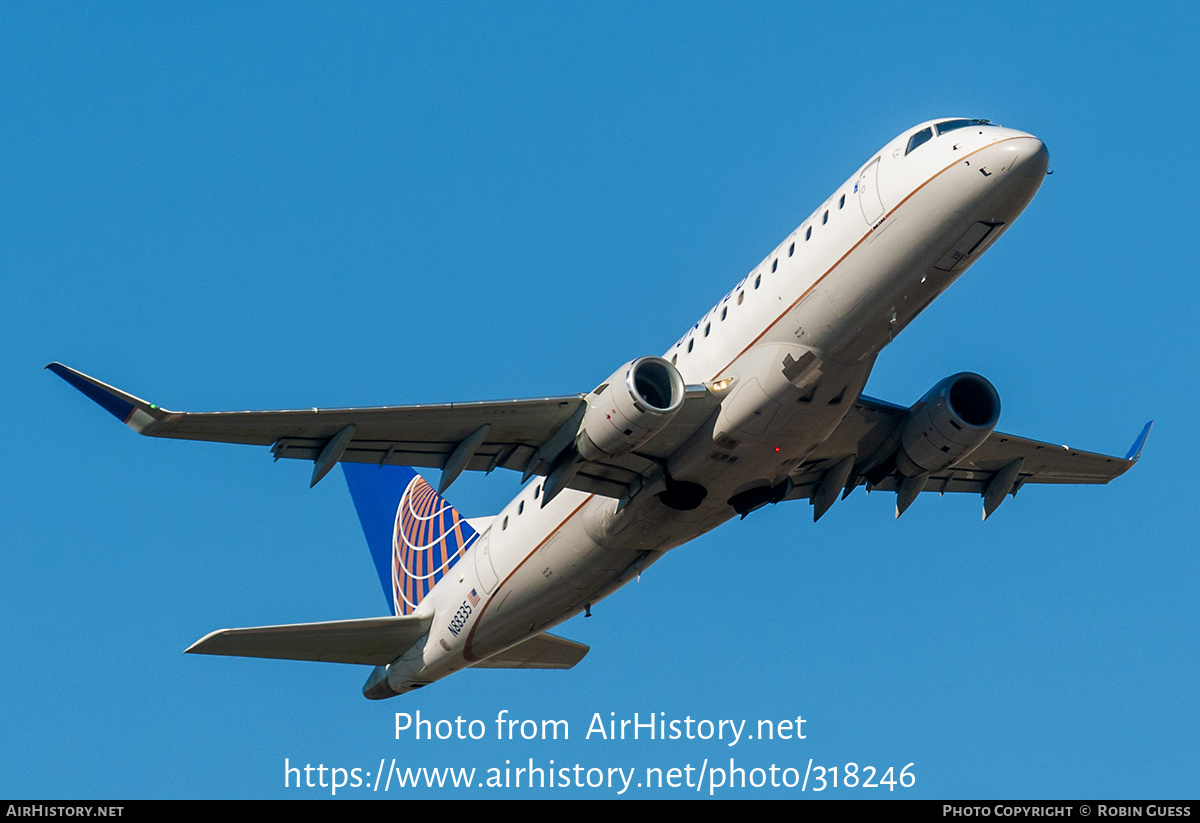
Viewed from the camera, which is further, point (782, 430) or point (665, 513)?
point (665, 513)

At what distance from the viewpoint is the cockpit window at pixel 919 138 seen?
25234mm

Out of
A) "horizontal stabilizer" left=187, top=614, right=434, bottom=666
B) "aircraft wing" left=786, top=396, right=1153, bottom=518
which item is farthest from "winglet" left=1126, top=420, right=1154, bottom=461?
"horizontal stabilizer" left=187, top=614, right=434, bottom=666

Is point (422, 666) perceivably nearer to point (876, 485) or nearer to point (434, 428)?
point (434, 428)

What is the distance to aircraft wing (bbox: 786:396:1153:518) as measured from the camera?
29219 millimetres

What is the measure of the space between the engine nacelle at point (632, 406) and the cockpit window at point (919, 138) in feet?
18.6

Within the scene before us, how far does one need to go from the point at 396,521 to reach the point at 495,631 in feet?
27.6

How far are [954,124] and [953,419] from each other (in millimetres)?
5992

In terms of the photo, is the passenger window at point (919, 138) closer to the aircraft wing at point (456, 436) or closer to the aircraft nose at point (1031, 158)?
the aircraft nose at point (1031, 158)

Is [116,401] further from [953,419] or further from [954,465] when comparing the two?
[954,465]

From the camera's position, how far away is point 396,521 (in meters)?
38.5

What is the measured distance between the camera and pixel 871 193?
989 inches

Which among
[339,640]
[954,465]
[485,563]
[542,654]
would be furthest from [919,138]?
[339,640]
